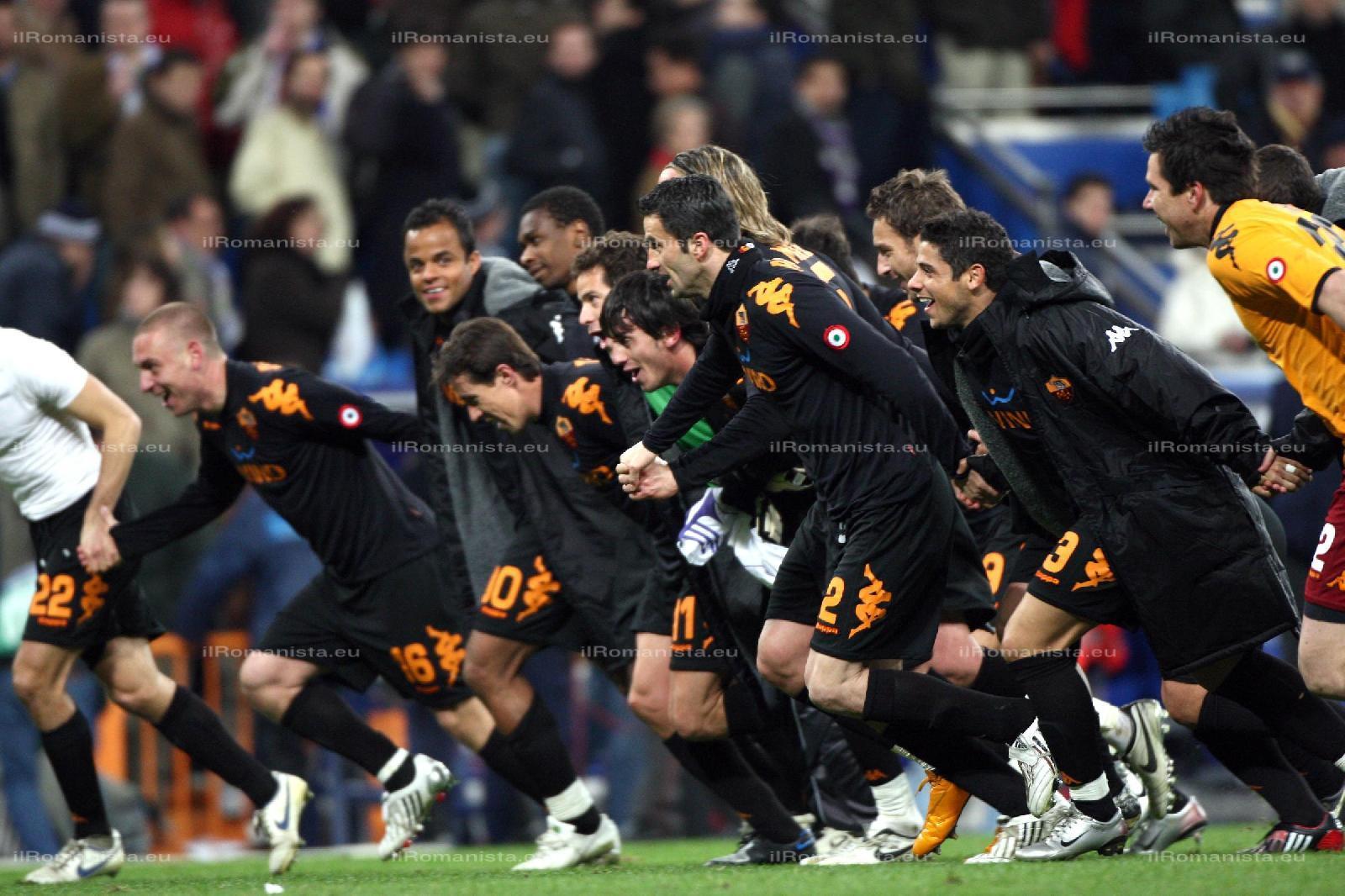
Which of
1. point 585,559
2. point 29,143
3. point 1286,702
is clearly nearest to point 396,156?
point 29,143

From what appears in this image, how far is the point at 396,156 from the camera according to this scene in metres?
11.6

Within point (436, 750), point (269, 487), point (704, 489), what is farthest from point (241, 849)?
point (704, 489)

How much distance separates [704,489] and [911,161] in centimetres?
569

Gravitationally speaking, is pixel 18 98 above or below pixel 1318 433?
above

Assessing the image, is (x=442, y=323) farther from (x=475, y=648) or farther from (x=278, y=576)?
(x=278, y=576)

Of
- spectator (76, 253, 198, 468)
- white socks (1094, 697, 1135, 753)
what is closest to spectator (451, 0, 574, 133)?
spectator (76, 253, 198, 468)

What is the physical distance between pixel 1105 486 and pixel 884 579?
2.35ft

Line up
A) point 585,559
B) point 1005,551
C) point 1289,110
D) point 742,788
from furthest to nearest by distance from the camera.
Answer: point 1289,110 → point 585,559 → point 1005,551 → point 742,788

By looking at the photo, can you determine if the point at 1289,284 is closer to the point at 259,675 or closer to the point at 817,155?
the point at 259,675

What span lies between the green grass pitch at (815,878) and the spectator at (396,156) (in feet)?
14.2

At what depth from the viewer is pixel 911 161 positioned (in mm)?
12234

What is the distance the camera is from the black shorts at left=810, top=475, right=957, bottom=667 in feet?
19.4

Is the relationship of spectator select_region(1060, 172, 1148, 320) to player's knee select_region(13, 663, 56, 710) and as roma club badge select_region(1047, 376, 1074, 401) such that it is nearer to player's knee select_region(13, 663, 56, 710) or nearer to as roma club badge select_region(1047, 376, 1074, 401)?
as roma club badge select_region(1047, 376, 1074, 401)

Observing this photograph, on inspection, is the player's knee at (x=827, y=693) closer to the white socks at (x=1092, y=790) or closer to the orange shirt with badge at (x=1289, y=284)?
the white socks at (x=1092, y=790)
